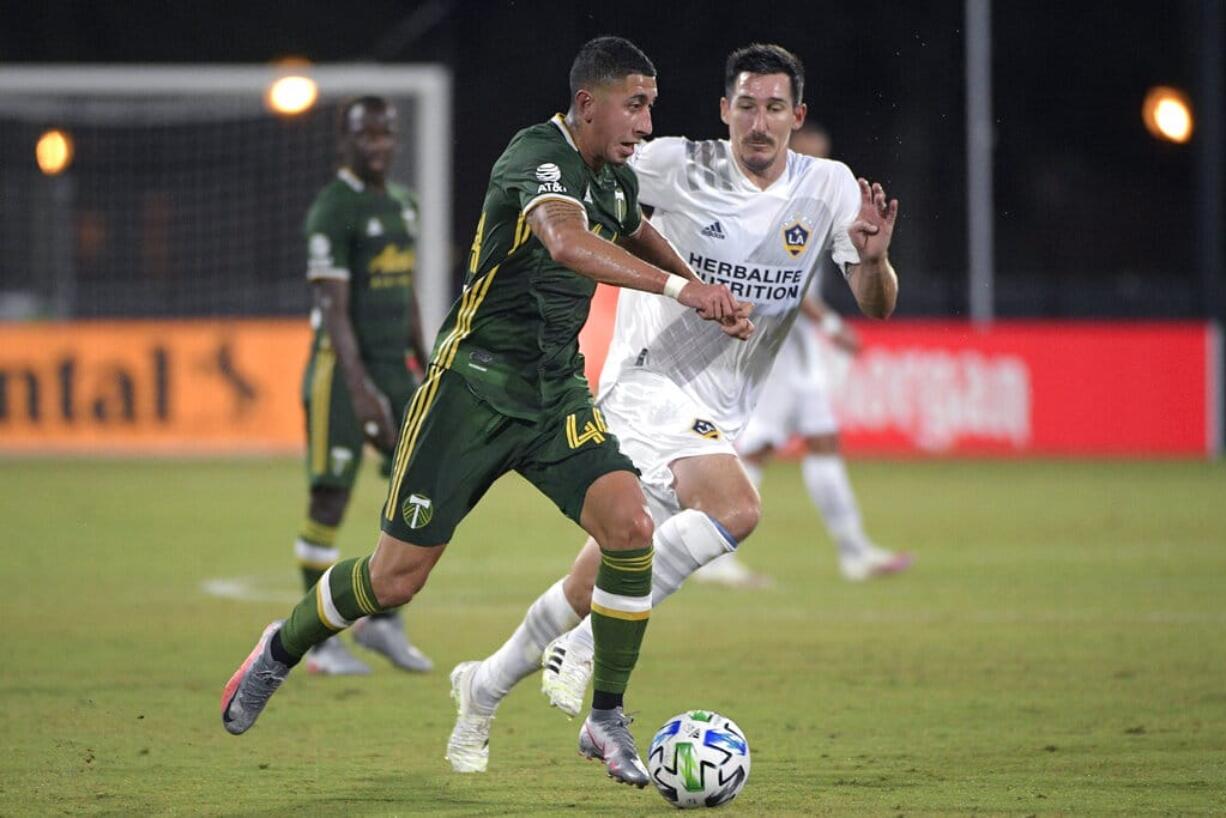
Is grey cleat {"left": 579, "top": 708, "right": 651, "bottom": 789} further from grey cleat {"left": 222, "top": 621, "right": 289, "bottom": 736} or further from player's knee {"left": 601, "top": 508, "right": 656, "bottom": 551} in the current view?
grey cleat {"left": 222, "top": 621, "right": 289, "bottom": 736}

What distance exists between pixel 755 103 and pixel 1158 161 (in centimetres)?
3041

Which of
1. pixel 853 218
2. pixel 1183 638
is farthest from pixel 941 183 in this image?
pixel 853 218

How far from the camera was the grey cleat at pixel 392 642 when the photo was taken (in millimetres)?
8703

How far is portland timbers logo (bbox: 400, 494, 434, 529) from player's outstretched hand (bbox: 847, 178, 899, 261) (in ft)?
5.52

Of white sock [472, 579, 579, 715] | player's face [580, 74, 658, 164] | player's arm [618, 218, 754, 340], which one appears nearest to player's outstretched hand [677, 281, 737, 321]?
player's face [580, 74, 658, 164]

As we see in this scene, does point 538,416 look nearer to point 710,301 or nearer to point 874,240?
point 710,301

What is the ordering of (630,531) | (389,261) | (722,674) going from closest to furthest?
1. (630,531)
2. (722,674)
3. (389,261)

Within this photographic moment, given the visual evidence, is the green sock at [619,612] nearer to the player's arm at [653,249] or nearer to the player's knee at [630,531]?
the player's knee at [630,531]

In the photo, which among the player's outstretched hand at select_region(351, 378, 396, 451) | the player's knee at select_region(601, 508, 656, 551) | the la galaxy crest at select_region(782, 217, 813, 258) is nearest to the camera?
the player's knee at select_region(601, 508, 656, 551)

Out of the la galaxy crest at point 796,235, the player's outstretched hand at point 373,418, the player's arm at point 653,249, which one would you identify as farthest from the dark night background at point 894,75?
the player's arm at point 653,249

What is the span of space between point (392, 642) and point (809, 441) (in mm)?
4173

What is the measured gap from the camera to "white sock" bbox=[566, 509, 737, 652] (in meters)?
6.75

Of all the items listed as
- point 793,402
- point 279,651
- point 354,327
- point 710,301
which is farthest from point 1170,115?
point 279,651

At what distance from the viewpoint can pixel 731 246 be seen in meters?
7.24
